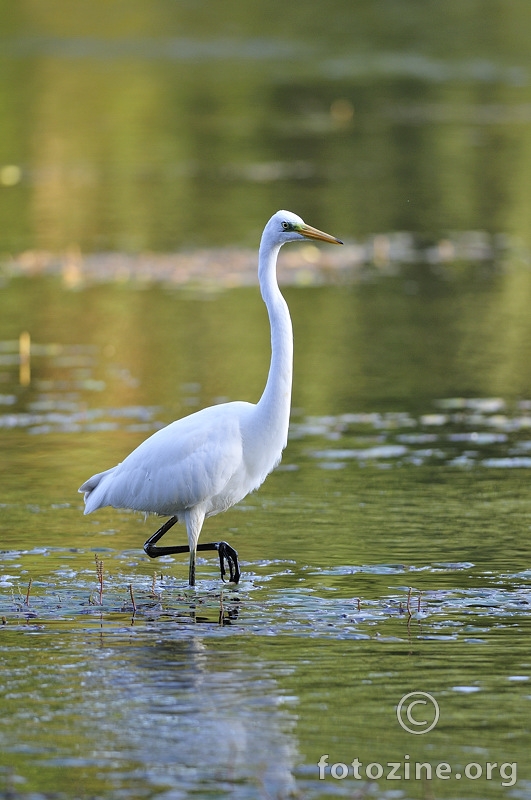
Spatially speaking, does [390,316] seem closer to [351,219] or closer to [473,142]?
[351,219]

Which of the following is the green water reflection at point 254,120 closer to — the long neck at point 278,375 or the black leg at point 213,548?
the black leg at point 213,548

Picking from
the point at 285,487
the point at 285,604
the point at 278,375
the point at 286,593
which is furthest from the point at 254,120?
the point at 285,604

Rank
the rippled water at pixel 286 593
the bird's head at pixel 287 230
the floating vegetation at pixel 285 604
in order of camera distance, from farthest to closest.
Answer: the bird's head at pixel 287 230 → the floating vegetation at pixel 285 604 → the rippled water at pixel 286 593

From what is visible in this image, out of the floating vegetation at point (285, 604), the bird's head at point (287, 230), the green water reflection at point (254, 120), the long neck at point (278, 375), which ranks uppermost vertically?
the green water reflection at point (254, 120)

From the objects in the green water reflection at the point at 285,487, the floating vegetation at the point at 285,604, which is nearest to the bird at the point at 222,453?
the floating vegetation at the point at 285,604

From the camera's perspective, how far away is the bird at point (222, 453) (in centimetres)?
870

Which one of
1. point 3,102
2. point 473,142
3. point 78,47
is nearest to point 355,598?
point 473,142

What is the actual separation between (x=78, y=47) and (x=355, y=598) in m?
55.9

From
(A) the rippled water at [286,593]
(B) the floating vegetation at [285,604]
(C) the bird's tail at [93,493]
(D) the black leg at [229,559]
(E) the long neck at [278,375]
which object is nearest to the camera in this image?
(A) the rippled water at [286,593]

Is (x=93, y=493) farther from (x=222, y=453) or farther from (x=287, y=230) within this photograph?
(x=287, y=230)

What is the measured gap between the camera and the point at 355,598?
830cm

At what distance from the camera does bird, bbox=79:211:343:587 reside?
8.70m

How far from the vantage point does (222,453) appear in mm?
8648

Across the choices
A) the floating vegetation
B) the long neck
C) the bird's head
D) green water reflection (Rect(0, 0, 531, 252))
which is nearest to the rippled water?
the floating vegetation
